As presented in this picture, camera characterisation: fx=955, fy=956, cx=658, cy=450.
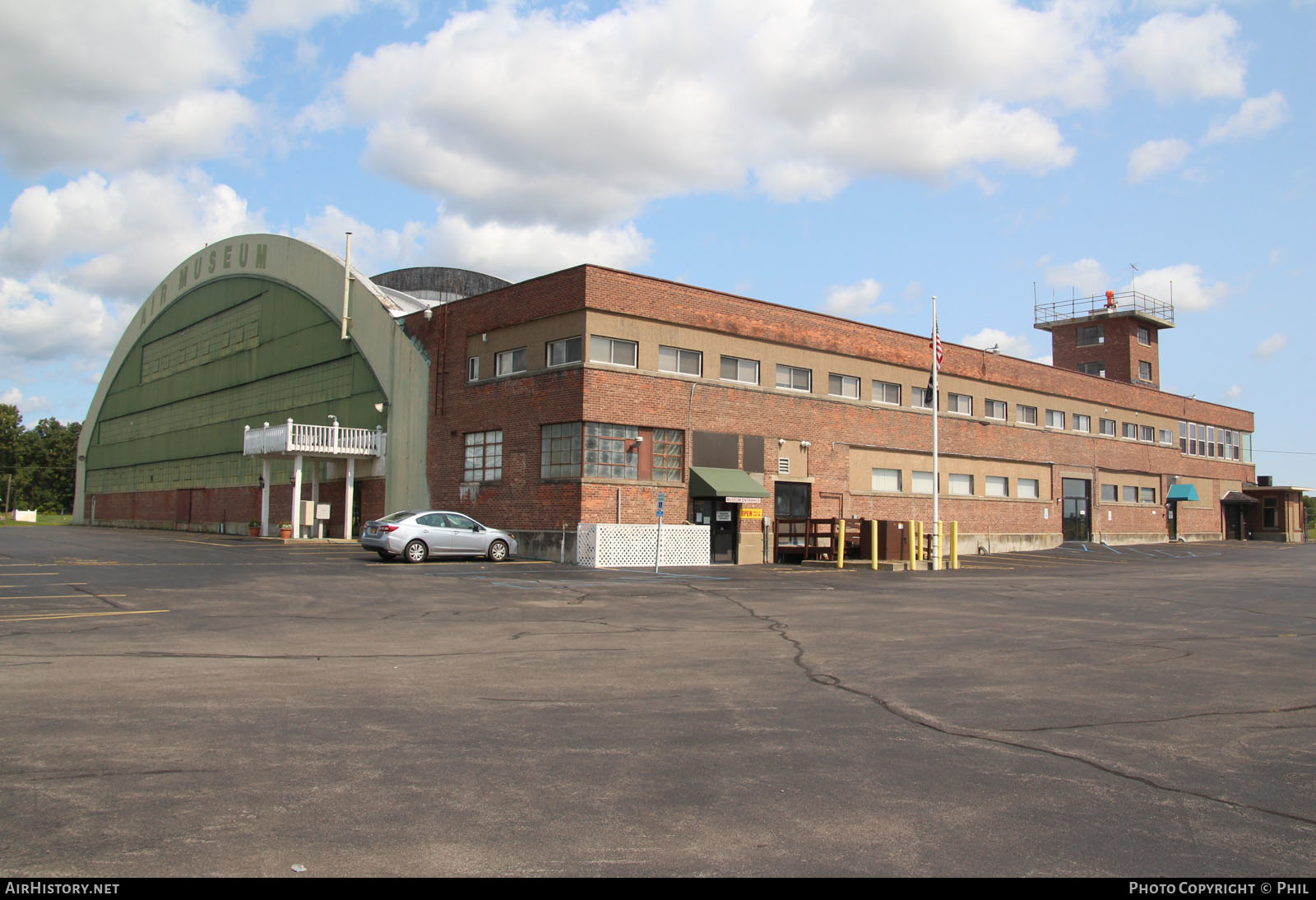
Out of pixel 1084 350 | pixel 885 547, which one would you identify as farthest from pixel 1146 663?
pixel 1084 350

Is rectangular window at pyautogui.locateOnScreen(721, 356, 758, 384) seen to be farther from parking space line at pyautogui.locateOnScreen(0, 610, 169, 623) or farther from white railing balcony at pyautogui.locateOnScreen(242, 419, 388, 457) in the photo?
parking space line at pyautogui.locateOnScreen(0, 610, 169, 623)

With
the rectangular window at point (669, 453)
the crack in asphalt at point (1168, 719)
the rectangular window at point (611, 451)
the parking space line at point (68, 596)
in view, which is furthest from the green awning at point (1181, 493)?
the parking space line at point (68, 596)

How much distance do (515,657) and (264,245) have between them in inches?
1595

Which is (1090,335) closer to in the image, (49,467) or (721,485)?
(721,485)

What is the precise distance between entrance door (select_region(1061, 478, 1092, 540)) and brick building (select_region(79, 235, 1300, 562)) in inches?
5.0

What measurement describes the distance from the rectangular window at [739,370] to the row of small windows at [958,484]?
7219mm

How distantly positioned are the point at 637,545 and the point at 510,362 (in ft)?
25.5

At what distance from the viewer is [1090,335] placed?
189 ft

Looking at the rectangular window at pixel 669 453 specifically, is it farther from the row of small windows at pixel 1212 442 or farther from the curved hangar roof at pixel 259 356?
the row of small windows at pixel 1212 442

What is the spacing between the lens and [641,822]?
502 cm

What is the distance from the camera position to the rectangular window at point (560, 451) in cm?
2805

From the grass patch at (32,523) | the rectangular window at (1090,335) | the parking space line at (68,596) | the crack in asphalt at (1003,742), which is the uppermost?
the rectangular window at (1090,335)

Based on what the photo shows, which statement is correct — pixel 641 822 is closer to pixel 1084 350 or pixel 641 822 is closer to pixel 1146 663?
pixel 1146 663

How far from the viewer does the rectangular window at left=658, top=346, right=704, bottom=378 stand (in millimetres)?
29906
